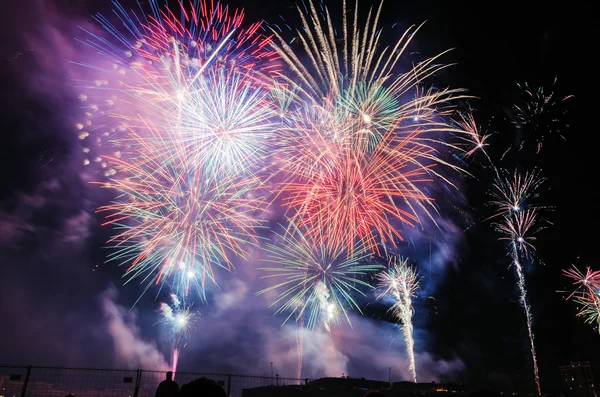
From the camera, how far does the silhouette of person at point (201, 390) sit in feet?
9.17

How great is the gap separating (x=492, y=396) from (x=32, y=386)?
15.0 metres

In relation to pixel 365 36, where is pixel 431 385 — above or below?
below

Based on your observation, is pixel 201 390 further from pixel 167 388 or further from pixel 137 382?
pixel 137 382

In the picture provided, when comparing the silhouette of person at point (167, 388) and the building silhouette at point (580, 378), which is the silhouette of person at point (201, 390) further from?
the building silhouette at point (580, 378)

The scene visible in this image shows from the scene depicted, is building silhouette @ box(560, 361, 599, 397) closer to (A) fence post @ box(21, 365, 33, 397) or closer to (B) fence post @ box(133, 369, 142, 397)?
(B) fence post @ box(133, 369, 142, 397)

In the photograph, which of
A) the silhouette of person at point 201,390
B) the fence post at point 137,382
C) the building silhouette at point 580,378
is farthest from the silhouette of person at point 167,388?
the building silhouette at point 580,378

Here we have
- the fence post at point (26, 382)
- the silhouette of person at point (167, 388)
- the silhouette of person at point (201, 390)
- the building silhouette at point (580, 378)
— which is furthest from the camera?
the building silhouette at point (580, 378)

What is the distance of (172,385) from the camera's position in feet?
23.1

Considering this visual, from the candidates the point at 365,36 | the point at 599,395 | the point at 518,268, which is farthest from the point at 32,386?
the point at 599,395

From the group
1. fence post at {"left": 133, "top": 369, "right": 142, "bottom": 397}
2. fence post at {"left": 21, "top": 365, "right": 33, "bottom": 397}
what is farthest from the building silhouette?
fence post at {"left": 21, "top": 365, "right": 33, "bottom": 397}

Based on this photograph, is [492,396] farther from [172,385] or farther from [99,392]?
[99,392]

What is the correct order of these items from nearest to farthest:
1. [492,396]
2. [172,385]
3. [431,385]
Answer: [492,396] → [172,385] → [431,385]

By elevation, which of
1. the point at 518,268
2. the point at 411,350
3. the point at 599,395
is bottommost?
the point at 599,395

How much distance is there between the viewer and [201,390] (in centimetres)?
281
